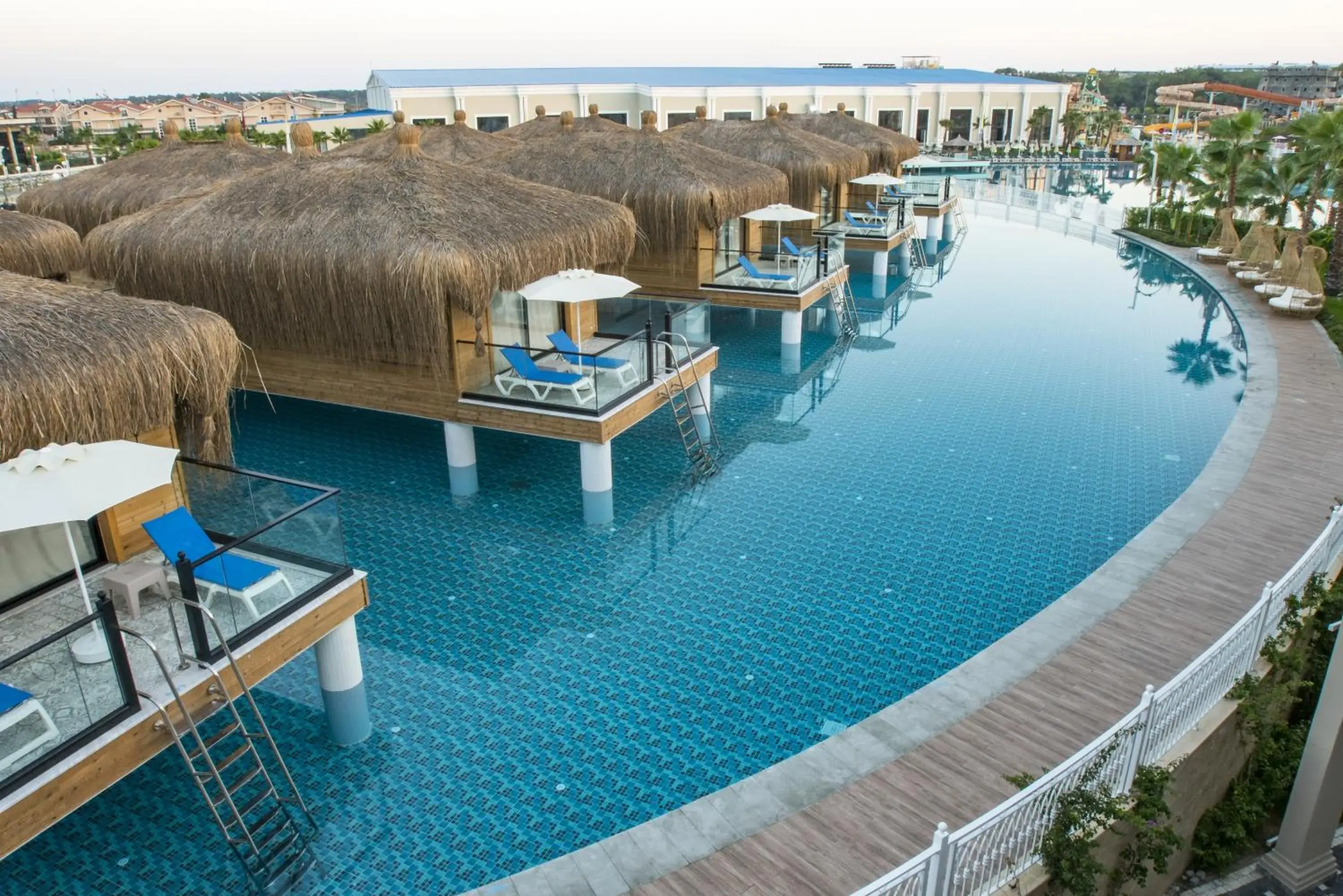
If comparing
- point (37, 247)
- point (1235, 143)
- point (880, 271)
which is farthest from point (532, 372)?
point (1235, 143)

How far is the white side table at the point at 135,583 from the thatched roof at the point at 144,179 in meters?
13.5

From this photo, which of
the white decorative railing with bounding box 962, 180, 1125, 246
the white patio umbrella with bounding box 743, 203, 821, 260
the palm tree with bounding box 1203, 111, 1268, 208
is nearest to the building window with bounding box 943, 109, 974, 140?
the white decorative railing with bounding box 962, 180, 1125, 246

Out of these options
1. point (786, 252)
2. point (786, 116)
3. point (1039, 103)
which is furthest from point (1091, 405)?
point (1039, 103)

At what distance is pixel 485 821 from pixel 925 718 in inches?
131

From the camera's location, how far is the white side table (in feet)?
20.5

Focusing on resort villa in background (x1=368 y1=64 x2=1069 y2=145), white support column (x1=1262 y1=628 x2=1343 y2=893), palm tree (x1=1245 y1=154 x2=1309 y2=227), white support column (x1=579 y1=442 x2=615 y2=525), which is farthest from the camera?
resort villa in background (x1=368 y1=64 x2=1069 y2=145)

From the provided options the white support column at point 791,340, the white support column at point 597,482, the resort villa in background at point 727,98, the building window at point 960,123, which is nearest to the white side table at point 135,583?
the white support column at point 597,482

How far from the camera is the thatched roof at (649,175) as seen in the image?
16.5m

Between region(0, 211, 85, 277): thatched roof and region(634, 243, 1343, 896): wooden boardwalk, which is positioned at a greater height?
region(0, 211, 85, 277): thatched roof

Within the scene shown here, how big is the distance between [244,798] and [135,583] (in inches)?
71.5

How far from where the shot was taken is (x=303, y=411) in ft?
49.5

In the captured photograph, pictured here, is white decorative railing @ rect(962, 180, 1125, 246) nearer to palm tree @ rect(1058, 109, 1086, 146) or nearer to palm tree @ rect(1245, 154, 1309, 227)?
palm tree @ rect(1245, 154, 1309, 227)

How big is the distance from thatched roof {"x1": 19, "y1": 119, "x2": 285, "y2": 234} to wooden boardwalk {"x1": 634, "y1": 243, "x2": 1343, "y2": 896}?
16826 mm

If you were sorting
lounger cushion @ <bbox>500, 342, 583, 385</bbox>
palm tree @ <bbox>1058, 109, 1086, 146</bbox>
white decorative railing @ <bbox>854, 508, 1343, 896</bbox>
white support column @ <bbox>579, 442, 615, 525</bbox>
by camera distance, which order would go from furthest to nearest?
palm tree @ <bbox>1058, 109, 1086, 146</bbox> < lounger cushion @ <bbox>500, 342, 583, 385</bbox> < white support column @ <bbox>579, 442, 615, 525</bbox> < white decorative railing @ <bbox>854, 508, 1343, 896</bbox>
